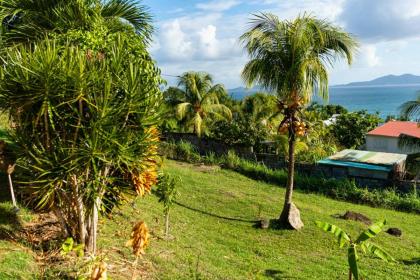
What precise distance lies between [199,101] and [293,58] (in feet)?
49.1

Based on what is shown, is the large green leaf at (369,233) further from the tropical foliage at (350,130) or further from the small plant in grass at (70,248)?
the tropical foliage at (350,130)

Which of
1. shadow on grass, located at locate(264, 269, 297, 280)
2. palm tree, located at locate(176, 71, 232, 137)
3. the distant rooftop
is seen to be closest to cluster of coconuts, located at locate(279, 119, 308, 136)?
shadow on grass, located at locate(264, 269, 297, 280)

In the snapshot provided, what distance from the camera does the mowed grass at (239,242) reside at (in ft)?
25.9

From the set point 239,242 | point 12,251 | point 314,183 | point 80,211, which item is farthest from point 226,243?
point 314,183

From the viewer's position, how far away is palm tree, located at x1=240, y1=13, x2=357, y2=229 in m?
11.1

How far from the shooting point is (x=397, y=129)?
28484mm

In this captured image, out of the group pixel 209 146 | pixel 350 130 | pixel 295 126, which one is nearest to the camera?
pixel 295 126

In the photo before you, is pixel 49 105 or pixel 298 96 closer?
pixel 49 105

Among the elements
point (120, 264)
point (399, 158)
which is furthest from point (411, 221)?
point (120, 264)

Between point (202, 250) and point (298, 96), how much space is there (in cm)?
483

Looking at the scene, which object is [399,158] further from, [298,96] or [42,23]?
[42,23]

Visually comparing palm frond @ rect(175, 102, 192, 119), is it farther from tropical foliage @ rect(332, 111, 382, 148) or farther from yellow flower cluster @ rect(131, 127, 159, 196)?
yellow flower cluster @ rect(131, 127, 159, 196)

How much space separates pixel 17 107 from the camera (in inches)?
249

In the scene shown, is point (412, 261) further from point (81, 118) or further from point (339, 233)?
point (81, 118)
